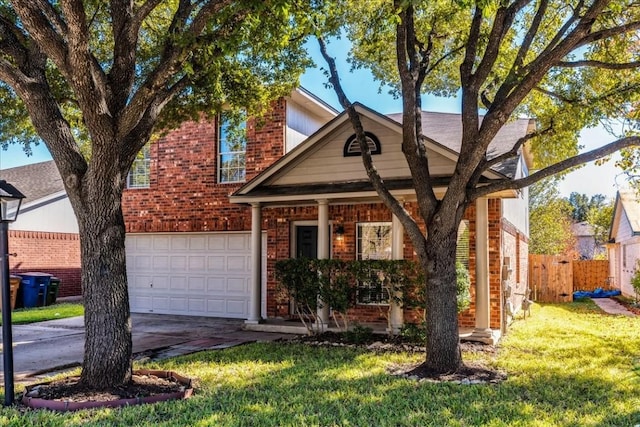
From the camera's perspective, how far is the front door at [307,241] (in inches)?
520

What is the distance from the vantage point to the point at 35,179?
77.5ft

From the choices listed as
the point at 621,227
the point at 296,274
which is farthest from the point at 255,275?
the point at 621,227

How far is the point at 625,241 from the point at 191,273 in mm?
17311

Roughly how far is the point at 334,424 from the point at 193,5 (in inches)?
227

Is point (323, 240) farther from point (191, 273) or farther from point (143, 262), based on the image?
point (143, 262)

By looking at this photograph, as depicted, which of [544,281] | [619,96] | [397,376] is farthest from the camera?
[544,281]

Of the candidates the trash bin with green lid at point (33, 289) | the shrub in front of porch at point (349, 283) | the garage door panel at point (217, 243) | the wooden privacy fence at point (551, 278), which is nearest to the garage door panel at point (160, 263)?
the garage door panel at point (217, 243)

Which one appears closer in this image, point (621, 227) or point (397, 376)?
point (397, 376)

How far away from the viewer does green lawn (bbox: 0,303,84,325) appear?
14.0 m

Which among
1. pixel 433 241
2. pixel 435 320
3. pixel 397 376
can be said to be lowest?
pixel 397 376

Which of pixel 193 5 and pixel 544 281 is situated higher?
pixel 193 5

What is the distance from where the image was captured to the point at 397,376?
24.3ft

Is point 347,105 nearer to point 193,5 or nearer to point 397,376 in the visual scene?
point 193,5

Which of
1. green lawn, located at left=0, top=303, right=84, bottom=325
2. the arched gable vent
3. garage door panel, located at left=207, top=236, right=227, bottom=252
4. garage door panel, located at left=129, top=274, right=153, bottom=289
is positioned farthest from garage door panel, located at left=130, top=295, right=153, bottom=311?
the arched gable vent
